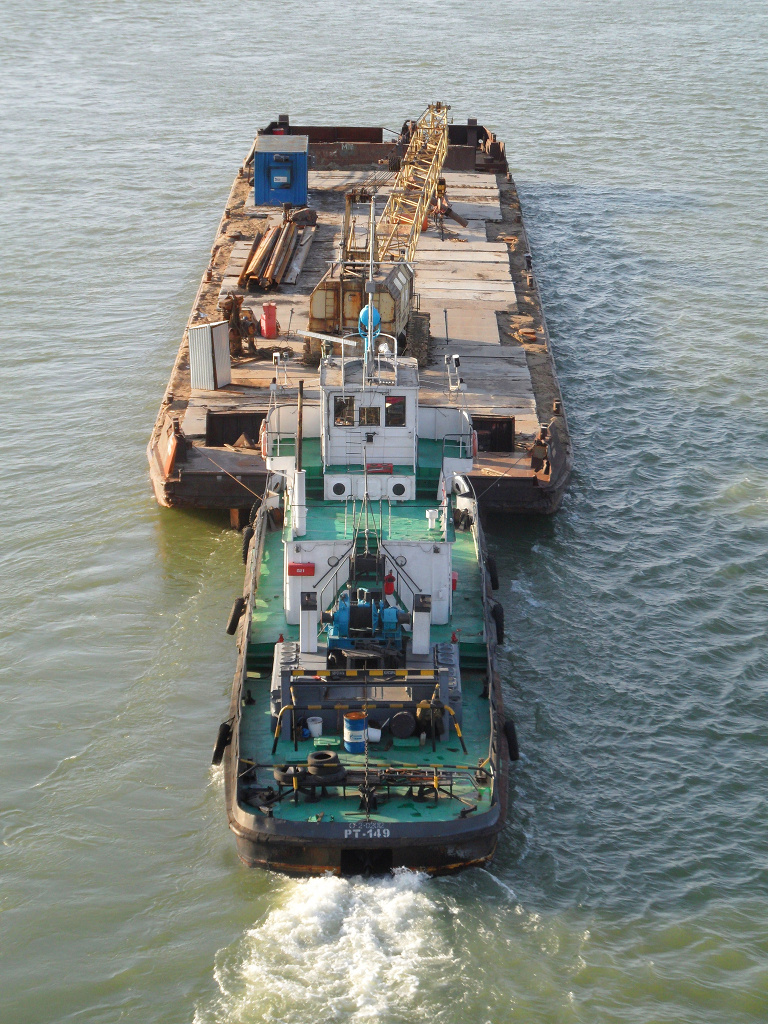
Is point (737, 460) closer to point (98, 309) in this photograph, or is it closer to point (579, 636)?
point (579, 636)

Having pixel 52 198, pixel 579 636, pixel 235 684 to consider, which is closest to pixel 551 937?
pixel 235 684

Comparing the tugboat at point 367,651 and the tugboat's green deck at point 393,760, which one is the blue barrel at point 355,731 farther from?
the tugboat's green deck at point 393,760

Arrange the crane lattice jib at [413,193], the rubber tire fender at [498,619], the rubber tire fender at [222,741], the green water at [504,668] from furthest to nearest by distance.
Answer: the crane lattice jib at [413,193]
the rubber tire fender at [498,619]
the rubber tire fender at [222,741]
the green water at [504,668]

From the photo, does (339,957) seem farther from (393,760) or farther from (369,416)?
(369,416)

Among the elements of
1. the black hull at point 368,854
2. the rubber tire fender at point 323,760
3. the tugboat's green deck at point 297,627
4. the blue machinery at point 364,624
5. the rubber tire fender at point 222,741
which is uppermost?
the blue machinery at point 364,624

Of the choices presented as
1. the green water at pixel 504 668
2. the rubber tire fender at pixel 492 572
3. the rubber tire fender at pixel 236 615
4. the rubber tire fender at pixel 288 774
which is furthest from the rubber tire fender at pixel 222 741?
the rubber tire fender at pixel 492 572

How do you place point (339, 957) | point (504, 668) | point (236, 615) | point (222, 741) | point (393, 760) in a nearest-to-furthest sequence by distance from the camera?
1. point (339, 957)
2. point (393, 760)
3. point (222, 741)
4. point (236, 615)
5. point (504, 668)

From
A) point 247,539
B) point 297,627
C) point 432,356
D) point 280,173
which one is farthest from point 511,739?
point 280,173
